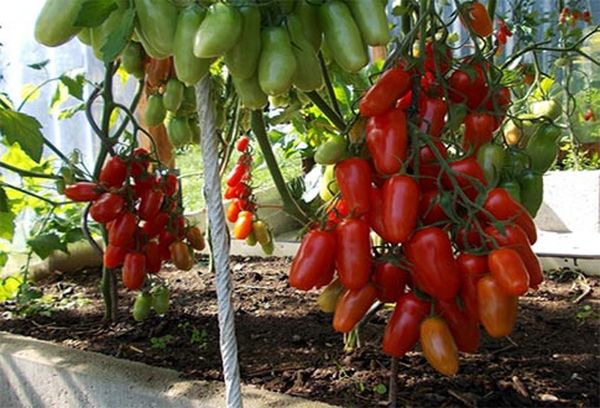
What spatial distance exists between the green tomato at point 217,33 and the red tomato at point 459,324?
0.35 meters

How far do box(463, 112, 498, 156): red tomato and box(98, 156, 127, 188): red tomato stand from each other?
2.46 ft

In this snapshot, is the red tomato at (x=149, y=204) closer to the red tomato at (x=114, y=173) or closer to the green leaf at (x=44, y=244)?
the red tomato at (x=114, y=173)

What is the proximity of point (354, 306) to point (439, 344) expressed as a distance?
0.32 ft

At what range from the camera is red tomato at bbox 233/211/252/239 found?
1870 millimetres

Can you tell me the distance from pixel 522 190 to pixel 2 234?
134cm

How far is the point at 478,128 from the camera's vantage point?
874 millimetres

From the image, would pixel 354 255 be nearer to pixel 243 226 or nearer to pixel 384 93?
pixel 384 93

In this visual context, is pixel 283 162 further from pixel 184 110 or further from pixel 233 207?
pixel 184 110

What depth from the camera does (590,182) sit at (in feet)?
10.1

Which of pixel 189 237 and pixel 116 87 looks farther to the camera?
pixel 116 87

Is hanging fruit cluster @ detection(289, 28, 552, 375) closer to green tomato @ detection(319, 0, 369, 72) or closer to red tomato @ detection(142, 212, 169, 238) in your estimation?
green tomato @ detection(319, 0, 369, 72)

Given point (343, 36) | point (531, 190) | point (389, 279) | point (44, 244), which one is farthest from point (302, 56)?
point (44, 244)

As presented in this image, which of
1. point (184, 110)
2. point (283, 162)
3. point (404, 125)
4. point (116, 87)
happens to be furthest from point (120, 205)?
point (283, 162)

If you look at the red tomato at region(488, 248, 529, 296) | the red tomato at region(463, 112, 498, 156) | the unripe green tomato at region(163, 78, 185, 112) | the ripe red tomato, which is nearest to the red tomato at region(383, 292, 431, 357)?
the red tomato at region(488, 248, 529, 296)
